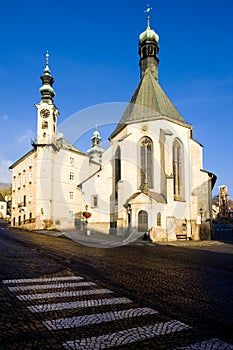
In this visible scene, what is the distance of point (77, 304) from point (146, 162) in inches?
1006

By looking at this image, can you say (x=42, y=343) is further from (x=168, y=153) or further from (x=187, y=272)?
(x=168, y=153)

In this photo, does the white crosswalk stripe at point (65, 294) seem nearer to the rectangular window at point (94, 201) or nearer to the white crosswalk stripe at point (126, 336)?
the white crosswalk stripe at point (126, 336)

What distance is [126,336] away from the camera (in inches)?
150

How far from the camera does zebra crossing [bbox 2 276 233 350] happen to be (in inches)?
144

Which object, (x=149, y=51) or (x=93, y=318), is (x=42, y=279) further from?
(x=149, y=51)

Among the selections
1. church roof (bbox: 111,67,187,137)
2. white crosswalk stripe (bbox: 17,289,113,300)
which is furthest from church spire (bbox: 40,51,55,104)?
white crosswalk stripe (bbox: 17,289,113,300)

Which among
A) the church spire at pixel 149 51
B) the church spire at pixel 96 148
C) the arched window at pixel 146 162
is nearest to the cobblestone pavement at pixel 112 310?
the arched window at pixel 146 162

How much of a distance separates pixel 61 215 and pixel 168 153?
21811 mm

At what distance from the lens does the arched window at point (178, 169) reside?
3041 cm

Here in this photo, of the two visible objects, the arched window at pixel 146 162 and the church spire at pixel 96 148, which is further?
the church spire at pixel 96 148

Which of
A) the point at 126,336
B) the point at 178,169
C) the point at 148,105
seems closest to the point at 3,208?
the point at 148,105

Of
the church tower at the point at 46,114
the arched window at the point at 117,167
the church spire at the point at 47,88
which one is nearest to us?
the arched window at the point at 117,167

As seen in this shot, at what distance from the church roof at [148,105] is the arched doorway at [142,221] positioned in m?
9.76

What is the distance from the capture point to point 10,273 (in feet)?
26.2
